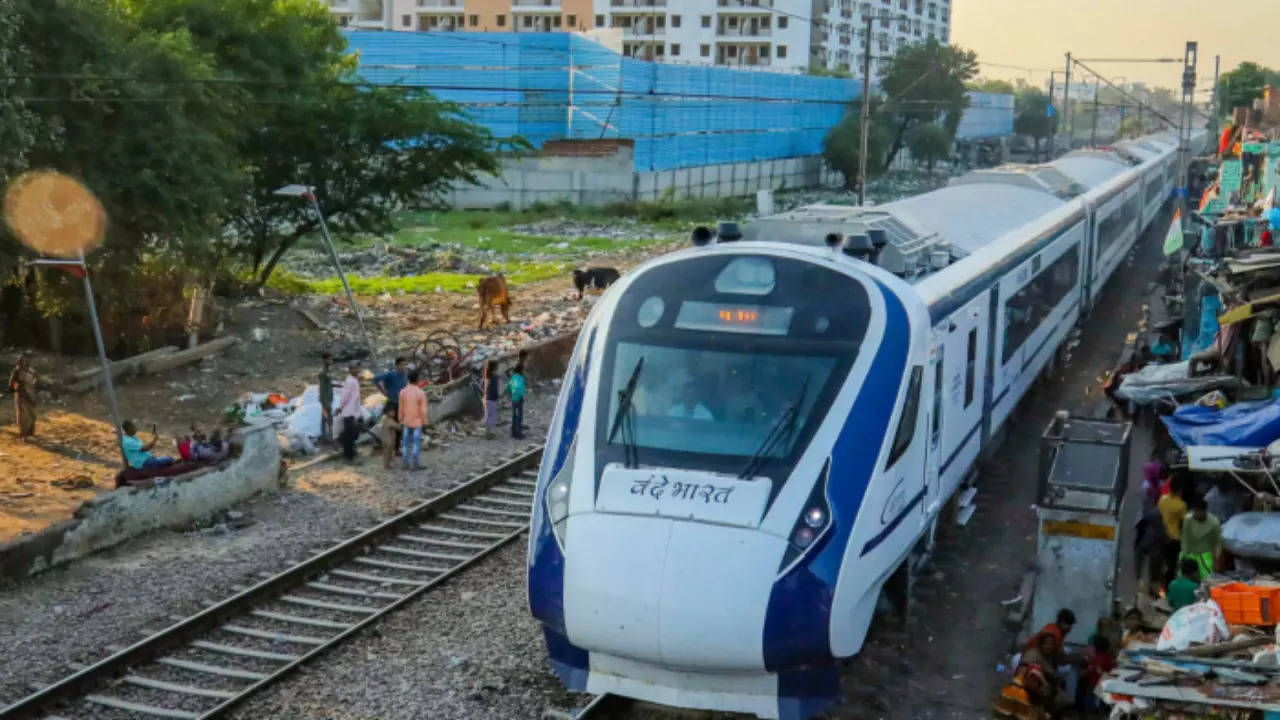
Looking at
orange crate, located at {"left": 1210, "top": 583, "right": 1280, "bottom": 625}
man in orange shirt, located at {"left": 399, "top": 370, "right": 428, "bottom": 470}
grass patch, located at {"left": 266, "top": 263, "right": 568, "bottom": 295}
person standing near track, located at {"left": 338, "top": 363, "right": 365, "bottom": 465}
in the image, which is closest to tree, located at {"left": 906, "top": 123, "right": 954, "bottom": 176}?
grass patch, located at {"left": 266, "top": 263, "right": 568, "bottom": 295}

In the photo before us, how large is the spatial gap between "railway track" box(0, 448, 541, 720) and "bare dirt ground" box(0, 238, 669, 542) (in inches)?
138

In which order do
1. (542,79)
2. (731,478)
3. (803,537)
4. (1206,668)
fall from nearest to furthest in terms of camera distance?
(1206,668)
(803,537)
(731,478)
(542,79)

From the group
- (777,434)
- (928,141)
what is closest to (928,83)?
(928,141)

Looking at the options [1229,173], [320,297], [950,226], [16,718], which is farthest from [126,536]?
[1229,173]

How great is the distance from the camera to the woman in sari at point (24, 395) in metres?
17.2

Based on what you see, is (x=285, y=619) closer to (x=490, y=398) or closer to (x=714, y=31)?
Result: (x=490, y=398)

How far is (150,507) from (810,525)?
792cm

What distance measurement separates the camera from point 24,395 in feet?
56.5

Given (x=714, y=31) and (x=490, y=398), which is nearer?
(x=490, y=398)

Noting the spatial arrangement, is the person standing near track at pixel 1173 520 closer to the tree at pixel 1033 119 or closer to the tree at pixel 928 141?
the tree at pixel 928 141

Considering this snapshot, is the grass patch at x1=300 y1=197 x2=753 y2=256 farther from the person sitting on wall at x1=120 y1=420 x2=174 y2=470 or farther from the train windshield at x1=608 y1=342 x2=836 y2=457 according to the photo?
the train windshield at x1=608 y1=342 x2=836 y2=457

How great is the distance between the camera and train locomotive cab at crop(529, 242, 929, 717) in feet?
26.0

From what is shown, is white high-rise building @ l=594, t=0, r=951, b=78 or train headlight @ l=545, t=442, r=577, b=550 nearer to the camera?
train headlight @ l=545, t=442, r=577, b=550

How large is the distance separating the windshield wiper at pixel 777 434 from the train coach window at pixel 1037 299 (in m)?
6.91
